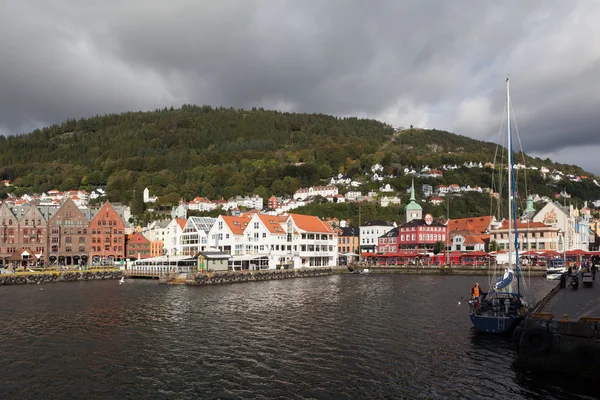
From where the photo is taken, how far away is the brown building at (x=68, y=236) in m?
114

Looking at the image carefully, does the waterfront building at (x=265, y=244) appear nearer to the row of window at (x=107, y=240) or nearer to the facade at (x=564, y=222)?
the row of window at (x=107, y=240)

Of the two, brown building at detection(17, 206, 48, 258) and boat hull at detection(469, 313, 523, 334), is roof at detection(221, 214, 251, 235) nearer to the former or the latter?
brown building at detection(17, 206, 48, 258)

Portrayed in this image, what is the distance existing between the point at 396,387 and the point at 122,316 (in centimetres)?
2967

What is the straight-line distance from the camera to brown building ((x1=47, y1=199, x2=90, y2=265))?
373 feet

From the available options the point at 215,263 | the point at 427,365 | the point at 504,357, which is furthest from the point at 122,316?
the point at 215,263

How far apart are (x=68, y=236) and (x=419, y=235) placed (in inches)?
3546

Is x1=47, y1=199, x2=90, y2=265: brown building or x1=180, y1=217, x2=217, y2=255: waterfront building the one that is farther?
x1=47, y1=199, x2=90, y2=265: brown building

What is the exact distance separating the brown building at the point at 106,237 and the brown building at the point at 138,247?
3.10 meters

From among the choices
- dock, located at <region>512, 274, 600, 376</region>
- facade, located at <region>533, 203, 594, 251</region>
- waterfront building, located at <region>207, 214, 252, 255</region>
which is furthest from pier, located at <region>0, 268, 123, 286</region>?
facade, located at <region>533, 203, 594, 251</region>

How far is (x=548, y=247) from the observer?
113m

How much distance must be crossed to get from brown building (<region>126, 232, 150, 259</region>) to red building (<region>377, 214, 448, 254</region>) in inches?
2609

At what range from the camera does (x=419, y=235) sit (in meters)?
124

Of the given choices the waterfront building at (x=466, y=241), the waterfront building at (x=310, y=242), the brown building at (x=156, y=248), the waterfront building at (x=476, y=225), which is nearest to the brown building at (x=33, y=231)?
the brown building at (x=156, y=248)

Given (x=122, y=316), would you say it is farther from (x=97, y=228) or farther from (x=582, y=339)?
(x=97, y=228)
